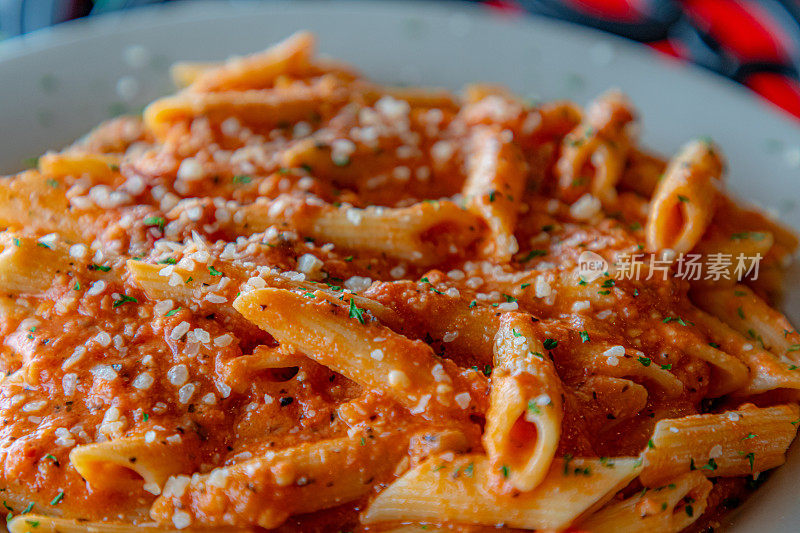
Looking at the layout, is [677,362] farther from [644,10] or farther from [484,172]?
[644,10]

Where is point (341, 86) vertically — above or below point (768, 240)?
above

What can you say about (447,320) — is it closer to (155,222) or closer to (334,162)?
(334,162)

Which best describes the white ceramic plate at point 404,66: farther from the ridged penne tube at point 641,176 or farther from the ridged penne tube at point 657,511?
the ridged penne tube at point 657,511

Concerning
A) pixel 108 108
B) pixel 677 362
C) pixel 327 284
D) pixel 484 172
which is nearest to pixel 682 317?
pixel 677 362

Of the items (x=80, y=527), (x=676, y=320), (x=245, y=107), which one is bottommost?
(x=80, y=527)

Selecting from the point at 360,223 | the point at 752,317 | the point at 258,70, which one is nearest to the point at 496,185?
the point at 360,223
